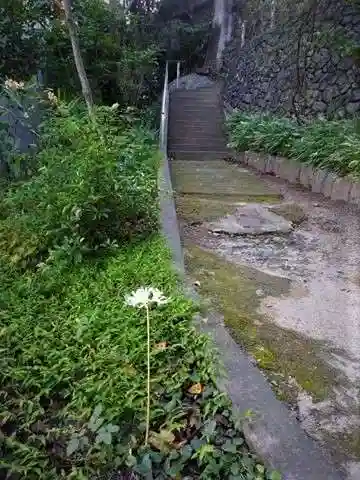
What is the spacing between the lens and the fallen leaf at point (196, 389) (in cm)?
174

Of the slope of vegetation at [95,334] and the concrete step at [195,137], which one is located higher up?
the slope of vegetation at [95,334]

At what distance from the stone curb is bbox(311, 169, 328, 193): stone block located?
357 cm

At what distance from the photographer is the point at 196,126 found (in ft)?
34.5

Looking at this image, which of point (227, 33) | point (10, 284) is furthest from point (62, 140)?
point (227, 33)

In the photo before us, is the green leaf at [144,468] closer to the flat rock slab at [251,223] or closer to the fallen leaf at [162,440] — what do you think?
the fallen leaf at [162,440]

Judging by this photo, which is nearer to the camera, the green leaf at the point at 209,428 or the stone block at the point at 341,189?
the green leaf at the point at 209,428

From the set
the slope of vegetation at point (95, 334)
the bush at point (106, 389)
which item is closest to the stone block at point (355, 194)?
the slope of vegetation at point (95, 334)

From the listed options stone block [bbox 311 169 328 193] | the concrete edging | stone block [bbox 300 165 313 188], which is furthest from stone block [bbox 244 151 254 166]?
stone block [bbox 311 169 328 193]

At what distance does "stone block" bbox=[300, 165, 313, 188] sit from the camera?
5449mm

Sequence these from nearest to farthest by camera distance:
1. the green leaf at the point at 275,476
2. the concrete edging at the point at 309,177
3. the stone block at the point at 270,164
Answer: the green leaf at the point at 275,476 → the concrete edging at the point at 309,177 → the stone block at the point at 270,164

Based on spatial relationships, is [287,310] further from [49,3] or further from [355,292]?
[49,3]

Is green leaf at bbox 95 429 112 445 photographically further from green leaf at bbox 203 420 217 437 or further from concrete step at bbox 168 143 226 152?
concrete step at bbox 168 143 226 152

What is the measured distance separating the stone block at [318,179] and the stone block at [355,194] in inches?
22.1

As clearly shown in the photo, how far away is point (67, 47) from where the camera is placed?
826 centimetres
